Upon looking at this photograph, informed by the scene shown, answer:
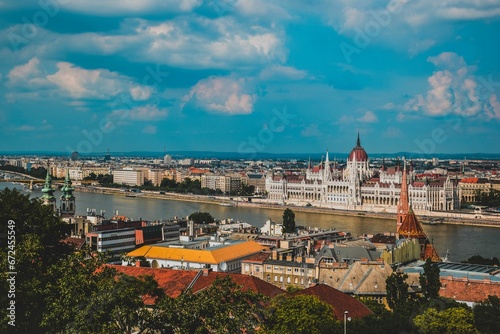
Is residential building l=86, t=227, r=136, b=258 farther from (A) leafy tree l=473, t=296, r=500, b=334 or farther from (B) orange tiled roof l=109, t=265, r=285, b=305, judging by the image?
(A) leafy tree l=473, t=296, r=500, b=334

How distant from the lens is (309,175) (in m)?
58.5

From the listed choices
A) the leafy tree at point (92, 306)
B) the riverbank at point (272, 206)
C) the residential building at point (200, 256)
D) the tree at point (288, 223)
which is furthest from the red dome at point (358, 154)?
the leafy tree at point (92, 306)

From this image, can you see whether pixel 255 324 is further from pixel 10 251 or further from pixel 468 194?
pixel 468 194

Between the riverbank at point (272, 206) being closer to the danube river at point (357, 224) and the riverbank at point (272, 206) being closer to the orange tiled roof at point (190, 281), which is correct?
the danube river at point (357, 224)

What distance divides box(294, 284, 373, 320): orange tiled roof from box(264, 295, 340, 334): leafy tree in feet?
4.01


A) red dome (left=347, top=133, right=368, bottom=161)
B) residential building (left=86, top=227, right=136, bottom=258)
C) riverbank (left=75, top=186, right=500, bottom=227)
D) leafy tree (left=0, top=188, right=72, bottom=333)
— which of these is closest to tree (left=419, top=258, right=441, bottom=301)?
leafy tree (left=0, top=188, right=72, bottom=333)

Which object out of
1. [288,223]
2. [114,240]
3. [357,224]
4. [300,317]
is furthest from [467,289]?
[357,224]

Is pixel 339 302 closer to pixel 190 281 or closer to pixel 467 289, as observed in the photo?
pixel 190 281

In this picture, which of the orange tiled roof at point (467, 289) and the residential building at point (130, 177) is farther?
the residential building at point (130, 177)

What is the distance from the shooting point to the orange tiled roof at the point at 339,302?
1154 centimetres

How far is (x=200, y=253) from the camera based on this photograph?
1856cm

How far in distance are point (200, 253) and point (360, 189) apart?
1379 inches

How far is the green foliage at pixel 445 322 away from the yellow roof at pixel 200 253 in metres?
8.54

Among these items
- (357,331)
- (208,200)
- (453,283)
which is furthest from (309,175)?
(357,331)
